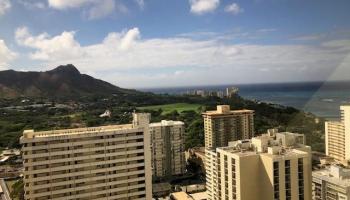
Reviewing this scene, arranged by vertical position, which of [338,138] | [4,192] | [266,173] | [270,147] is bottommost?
[4,192]

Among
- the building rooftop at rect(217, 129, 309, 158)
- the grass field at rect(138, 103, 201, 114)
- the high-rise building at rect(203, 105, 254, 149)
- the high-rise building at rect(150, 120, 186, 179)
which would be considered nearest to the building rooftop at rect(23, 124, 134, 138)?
the building rooftop at rect(217, 129, 309, 158)

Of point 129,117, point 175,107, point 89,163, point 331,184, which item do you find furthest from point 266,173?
point 175,107

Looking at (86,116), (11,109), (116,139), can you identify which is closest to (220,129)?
(116,139)

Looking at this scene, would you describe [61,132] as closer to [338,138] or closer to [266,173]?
[266,173]

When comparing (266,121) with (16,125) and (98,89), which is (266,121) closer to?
(16,125)

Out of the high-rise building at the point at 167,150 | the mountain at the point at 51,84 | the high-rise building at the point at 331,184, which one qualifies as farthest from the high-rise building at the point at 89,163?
the mountain at the point at 51,84
